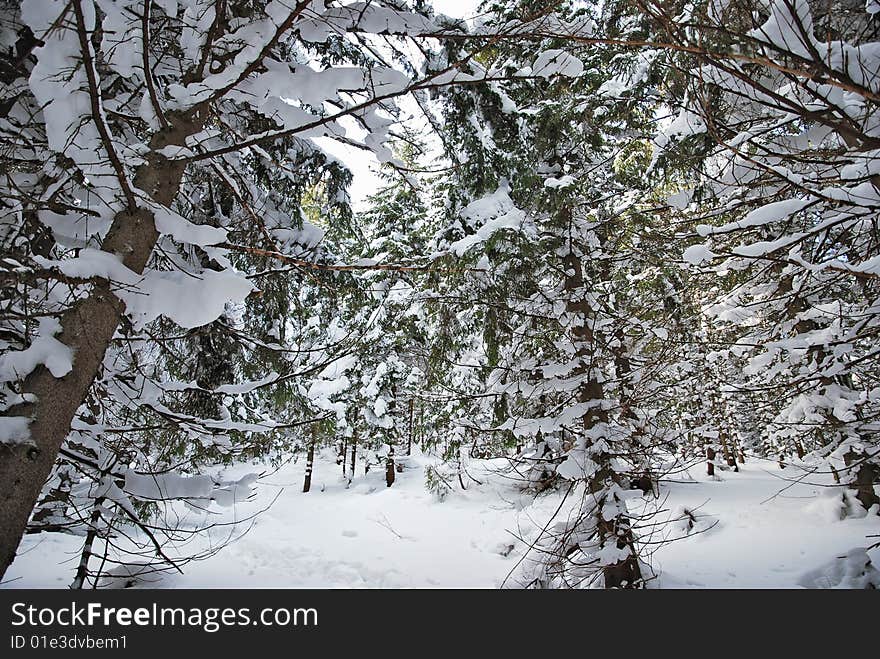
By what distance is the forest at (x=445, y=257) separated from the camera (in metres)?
1.87

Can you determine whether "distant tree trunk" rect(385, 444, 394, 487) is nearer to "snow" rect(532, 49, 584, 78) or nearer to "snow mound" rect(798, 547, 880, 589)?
"snow mound" rect(798, 547, 880, 589)

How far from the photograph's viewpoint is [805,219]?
23.5ft

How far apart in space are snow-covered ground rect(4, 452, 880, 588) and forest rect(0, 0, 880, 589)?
11cm

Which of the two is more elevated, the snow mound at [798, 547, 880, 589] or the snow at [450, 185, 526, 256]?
the snow at [450, 185, 526, 256]

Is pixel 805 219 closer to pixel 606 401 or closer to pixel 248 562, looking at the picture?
pixel 606 401

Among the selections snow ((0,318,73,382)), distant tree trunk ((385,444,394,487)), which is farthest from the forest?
distant tree trunk ((385,444,394,487))

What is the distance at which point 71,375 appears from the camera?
1.86 m

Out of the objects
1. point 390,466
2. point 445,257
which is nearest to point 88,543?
point 445,257

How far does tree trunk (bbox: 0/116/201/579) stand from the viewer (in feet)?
5.50

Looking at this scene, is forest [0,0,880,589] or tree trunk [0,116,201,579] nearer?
tree trunk [0,116,201,579]

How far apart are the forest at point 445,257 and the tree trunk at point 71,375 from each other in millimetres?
13

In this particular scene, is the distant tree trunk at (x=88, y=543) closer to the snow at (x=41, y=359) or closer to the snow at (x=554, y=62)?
the snow at (x=41, y=359)

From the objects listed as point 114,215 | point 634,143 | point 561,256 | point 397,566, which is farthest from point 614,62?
point 397,566

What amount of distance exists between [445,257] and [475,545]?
7653mm
